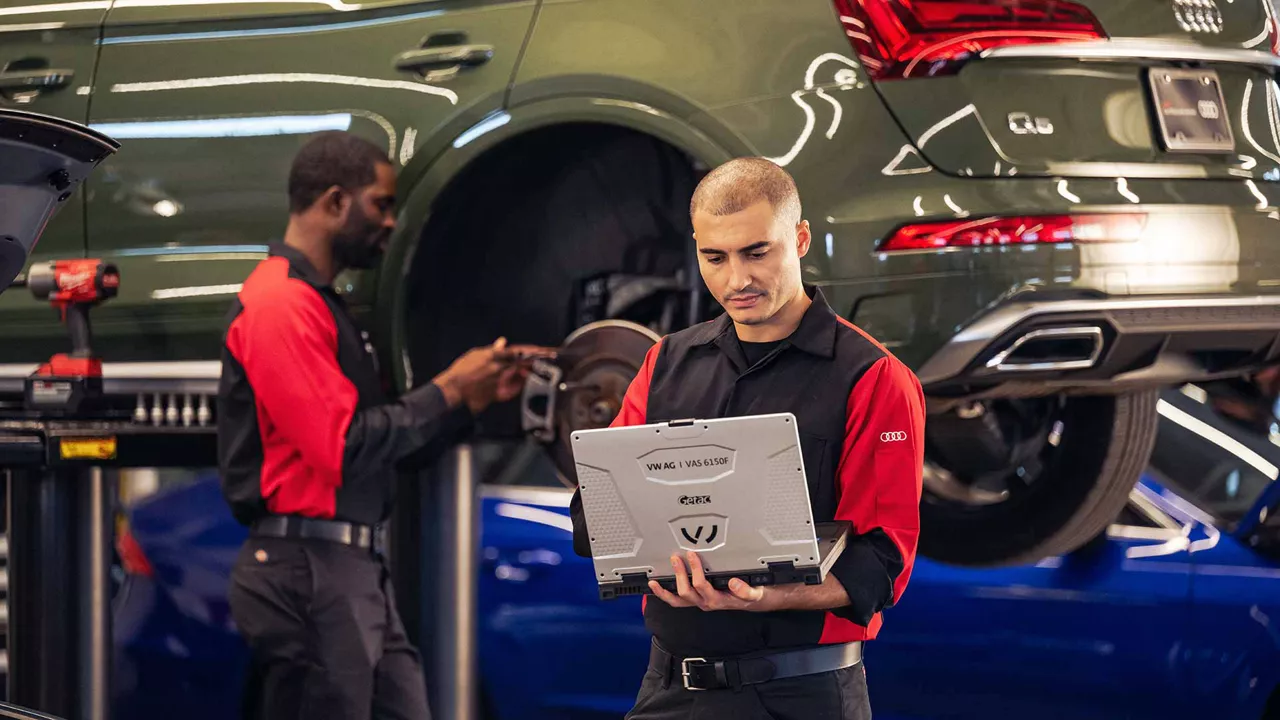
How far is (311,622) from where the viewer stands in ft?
10.3

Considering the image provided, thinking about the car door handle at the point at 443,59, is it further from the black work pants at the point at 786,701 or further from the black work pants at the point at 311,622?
the black work pants at the point at 786,701

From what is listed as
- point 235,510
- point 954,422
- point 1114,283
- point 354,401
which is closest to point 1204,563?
point 954,422

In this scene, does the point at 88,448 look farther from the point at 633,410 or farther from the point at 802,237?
the point at 802,237

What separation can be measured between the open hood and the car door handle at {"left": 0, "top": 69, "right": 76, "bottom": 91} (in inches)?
56.6

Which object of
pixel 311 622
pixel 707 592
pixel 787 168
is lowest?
pixel 311 622

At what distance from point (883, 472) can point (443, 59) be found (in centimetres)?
155

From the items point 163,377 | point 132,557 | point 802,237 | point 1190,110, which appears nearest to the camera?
point 802,237

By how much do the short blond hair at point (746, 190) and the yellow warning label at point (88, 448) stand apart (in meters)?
1.87

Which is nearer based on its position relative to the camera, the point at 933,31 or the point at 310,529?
the point at 933,31

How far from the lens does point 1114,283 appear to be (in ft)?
8.68

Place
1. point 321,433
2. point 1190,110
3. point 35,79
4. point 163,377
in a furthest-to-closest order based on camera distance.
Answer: point 35,79 < point 163,377 < point 321,433 < point 1190,110

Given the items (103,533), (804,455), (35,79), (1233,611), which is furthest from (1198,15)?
(103,533)

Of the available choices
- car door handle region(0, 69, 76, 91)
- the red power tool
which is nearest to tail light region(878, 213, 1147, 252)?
the red power tool

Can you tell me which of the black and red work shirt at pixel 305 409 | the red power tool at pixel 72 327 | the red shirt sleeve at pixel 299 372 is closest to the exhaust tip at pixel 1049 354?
the black and red work shirt at pixel 305 409
